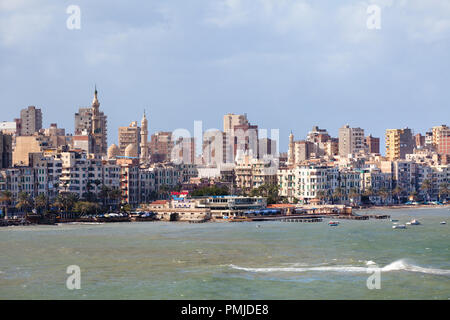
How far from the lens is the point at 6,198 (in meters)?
154

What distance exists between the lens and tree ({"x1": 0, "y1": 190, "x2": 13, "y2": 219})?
154m

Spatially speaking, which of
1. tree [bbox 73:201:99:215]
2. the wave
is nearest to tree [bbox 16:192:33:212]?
tree [bbox 73:201:99:215]

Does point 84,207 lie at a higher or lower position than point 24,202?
lower

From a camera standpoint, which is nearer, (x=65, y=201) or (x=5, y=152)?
(x=65, y=201)

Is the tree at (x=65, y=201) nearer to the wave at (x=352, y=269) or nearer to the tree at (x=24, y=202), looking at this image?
the tree at (x=24, y=202)

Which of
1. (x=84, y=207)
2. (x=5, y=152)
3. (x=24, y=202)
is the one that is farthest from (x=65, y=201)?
(x=5, y=152)

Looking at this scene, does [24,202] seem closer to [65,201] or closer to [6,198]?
[6,198]

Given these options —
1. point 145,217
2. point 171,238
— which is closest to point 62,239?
Answer: point 171,238

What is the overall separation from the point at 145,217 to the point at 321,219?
3477 centimetres

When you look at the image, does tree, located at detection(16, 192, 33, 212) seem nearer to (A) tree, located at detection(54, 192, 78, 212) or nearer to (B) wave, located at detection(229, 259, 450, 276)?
(A) tree, located at detection(54, 192, 78, 212)

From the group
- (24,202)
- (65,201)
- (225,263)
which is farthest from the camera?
(65,201)

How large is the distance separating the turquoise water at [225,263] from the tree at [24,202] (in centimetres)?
2373

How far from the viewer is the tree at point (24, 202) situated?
15575 cm

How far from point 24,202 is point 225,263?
266 ft
